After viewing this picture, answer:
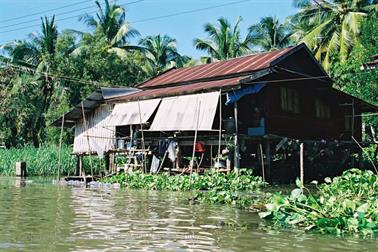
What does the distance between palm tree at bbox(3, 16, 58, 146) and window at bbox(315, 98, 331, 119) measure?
54.5ft

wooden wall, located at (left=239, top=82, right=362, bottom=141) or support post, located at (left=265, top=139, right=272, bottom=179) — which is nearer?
wooden wall, located at (left=239, top=82, right=362, bottom=141)

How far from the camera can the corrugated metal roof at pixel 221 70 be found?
62.4 ft

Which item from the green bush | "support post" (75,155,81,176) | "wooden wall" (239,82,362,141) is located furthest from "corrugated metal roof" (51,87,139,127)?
"wooden wall" (239,82,362,141)

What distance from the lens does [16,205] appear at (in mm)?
11125

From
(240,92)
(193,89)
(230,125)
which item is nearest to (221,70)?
(193,89)

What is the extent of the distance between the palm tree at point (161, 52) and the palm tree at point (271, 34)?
18.7 ft

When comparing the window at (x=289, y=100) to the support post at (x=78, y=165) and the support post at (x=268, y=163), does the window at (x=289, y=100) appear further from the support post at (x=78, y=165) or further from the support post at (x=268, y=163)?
the support post at (x=78, y=165)

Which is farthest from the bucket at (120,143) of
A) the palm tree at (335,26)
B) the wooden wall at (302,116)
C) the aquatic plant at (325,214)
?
the aquatic plant at (325,214)

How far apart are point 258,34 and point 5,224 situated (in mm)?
27836

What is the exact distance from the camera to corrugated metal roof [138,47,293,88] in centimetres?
1902

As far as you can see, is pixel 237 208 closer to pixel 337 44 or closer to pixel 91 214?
pixel 91 214

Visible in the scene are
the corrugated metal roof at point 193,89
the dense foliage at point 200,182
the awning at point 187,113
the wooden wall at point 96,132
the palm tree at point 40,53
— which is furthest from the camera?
the palm tree at point 40,53

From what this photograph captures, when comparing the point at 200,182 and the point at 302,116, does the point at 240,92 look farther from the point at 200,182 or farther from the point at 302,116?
the point at 302,116

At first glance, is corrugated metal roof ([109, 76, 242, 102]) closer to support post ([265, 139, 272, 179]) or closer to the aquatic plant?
support post ([265, 139, 272, 179])
